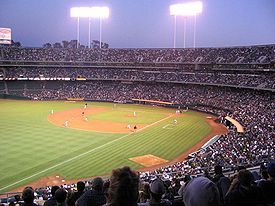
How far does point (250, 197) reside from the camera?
4004mm

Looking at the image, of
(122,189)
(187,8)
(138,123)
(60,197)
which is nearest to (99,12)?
(187,8)

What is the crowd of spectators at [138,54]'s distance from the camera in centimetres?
6388

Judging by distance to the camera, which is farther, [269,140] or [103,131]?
[103,131]

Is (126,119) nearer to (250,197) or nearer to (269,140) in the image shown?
(269,140)

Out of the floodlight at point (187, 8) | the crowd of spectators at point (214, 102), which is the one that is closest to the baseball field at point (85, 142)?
the crowd of spectators at point (214, 102)

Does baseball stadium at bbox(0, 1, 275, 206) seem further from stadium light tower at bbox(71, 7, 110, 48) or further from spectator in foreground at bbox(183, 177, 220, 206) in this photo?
stadium light tower at bbox(71, 7, 110, 48)

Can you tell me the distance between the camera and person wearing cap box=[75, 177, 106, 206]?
4.81m

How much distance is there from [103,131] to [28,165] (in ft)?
48.1

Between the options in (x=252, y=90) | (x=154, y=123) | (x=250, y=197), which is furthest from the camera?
(x=252, y=90)

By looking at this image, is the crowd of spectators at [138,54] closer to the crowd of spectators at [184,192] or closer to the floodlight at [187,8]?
the floodlight at [187,8]

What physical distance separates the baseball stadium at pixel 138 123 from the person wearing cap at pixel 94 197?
2 centimetres

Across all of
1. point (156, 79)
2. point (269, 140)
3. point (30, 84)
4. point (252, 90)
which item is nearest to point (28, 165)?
point (269, 140)

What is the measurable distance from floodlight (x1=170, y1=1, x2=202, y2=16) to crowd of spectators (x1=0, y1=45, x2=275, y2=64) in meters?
9.02

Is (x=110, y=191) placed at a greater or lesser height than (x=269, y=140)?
greater
